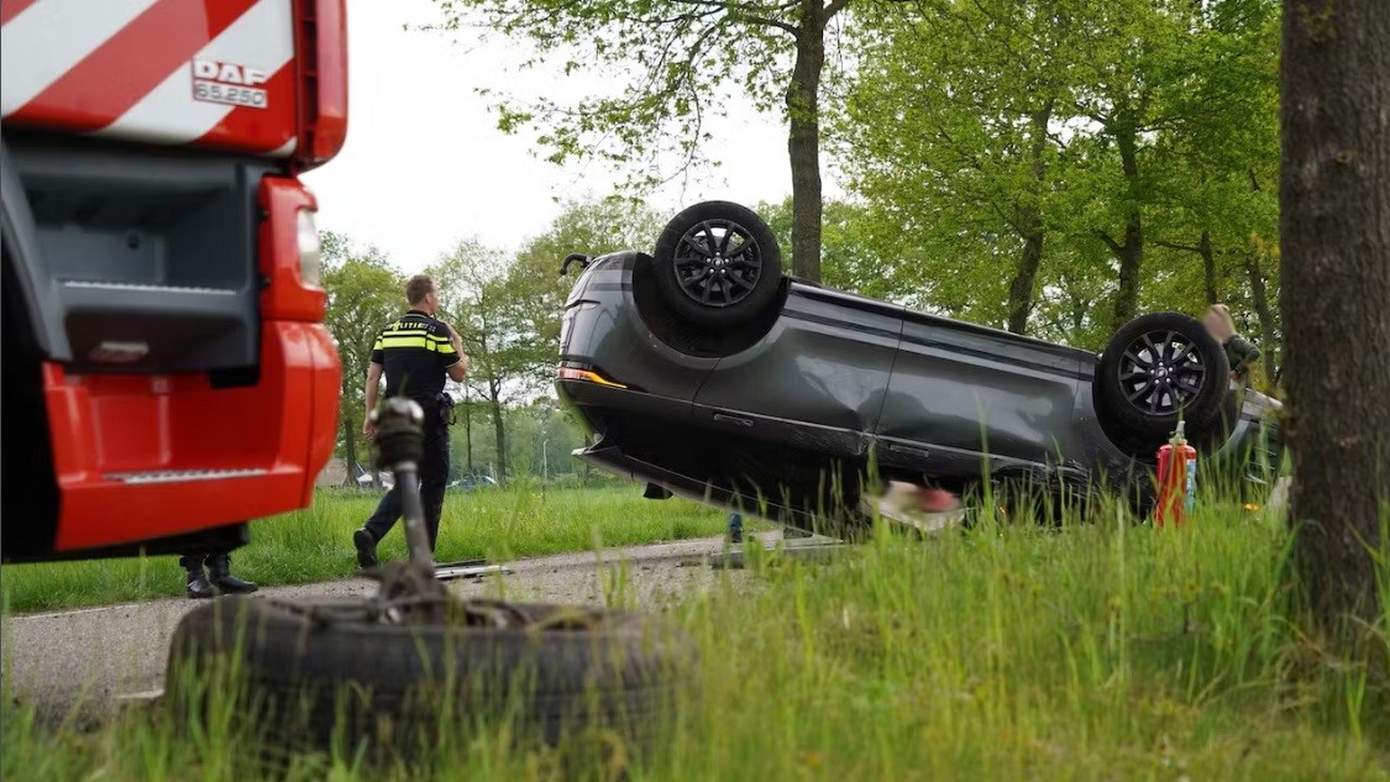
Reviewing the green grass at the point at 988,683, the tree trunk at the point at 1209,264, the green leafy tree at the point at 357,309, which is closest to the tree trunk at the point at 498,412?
the green leafy tree at the point at 357,309

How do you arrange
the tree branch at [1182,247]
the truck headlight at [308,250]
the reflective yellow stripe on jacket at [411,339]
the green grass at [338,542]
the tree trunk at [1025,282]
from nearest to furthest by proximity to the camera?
1. the truck headlight at [308,250]
2. the green grass at [338,542]
3. the reflective yellow stripe on jacket at [411,339]
4. the tree trunk at [1025,282]
5. the tree branch at [1182,247]

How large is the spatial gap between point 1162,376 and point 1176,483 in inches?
66.7

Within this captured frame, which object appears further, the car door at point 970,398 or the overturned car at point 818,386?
the car door at point 970,398

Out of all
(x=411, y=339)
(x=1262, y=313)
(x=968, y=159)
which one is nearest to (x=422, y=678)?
(x=411, y=339)

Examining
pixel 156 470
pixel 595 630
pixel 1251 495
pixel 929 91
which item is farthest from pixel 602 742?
pixel 929 91

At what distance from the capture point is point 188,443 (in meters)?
3.75

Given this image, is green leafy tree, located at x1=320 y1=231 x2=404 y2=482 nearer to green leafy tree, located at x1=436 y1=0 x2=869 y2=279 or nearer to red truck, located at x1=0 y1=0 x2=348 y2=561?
green leafy tree, located at x1=436 y1=0 x2=869 y2=279

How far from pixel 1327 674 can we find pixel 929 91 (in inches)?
752

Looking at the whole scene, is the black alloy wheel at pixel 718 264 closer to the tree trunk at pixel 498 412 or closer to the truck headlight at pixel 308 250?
the truck headlight at pixel 308 250

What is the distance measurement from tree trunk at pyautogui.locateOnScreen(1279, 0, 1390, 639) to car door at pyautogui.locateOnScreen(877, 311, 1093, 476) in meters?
3.29

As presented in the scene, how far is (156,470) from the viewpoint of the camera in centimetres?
363

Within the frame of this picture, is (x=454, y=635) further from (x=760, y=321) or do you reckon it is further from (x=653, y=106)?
(x=653, y=106)

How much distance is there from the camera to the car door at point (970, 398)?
7.67m

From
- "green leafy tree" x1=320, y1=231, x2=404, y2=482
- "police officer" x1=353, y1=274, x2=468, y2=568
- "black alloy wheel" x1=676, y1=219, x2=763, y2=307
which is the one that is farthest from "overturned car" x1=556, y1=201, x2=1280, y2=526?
"green leafy tree" x1=320, y1=231, x2=404, y2=482
